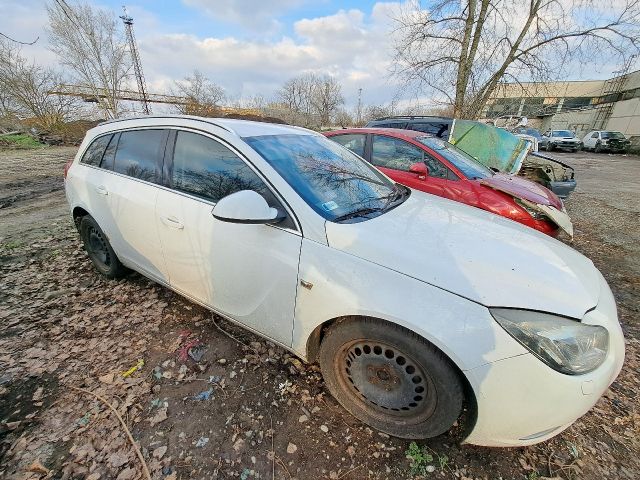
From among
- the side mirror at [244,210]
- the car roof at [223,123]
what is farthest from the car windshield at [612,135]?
the side mirror at [244,210]

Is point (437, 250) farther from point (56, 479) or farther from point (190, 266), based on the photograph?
point (56, 479)

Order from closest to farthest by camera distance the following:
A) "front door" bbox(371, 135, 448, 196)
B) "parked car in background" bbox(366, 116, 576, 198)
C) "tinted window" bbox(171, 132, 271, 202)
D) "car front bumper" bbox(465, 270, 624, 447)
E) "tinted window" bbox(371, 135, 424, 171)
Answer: "car front bumper" bbox(465, 270, 624, 447) → "tinted window" bbox(171, 132, 271, 202) → "front door" bbox(371, 135, 448, 196) → "tinted window" bbox(371, 135, 424, 171) → "parked car in background" bbox(366, 116, 576, 198)

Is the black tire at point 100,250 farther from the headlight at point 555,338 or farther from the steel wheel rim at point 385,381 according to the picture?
the headlight at point 555,338

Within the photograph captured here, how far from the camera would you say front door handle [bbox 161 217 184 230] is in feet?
7.43

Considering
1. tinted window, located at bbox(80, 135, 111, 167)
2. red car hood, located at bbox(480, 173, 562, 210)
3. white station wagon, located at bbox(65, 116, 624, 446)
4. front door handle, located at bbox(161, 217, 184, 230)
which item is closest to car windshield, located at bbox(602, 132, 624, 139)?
red car hood, located at bbox(480, 173, 562, 210)

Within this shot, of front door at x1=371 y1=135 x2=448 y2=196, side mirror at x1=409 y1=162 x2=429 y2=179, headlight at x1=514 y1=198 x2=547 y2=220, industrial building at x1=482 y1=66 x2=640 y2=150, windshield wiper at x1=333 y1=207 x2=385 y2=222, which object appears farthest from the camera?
industrial building at x1=482 y1=66 x2=640 y2=150

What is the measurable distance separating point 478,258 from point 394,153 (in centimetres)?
331

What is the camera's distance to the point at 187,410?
2.01m

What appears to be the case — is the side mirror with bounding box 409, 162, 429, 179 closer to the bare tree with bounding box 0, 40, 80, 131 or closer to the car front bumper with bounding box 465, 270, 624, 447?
the car front bumper with bounding box 465, 270, 624, 447

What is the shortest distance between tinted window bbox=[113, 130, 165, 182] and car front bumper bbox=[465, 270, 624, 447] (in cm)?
268

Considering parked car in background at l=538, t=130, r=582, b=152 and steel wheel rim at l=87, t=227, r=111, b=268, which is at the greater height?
steel wheel rim at l=87, t=227, r=111, b=268

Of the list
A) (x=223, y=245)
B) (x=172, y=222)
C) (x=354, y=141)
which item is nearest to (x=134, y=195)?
(x=172, y=222)

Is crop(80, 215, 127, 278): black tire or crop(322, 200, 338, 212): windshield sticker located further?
crop(80, 215, 127, 278): black tire

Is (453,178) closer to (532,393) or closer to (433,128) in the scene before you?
(433,128)
